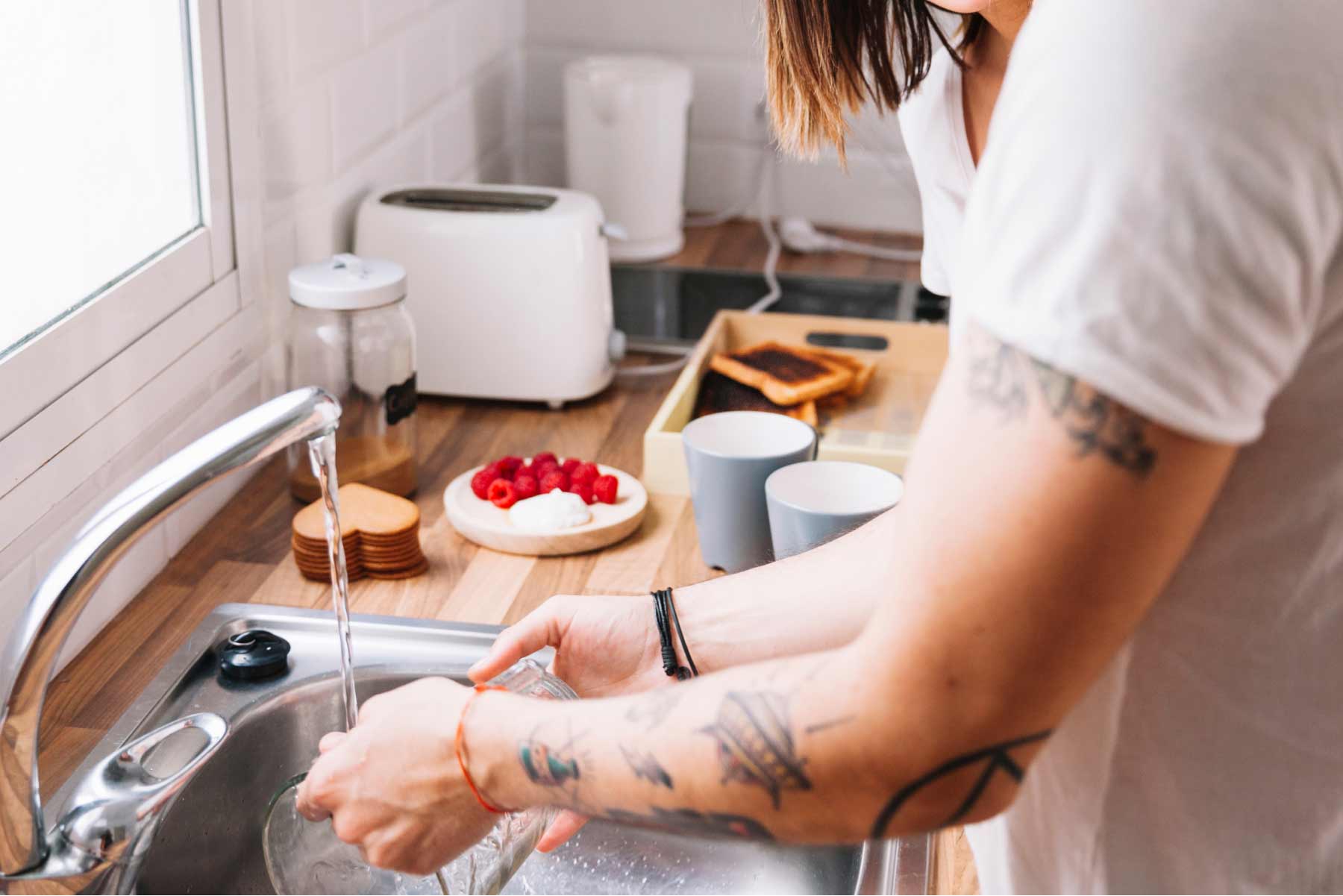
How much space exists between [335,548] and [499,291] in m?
0.66

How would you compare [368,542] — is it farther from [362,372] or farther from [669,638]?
[669,638]

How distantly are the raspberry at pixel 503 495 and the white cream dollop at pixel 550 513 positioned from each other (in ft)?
0.07

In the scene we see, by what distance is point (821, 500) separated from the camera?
1.15 metres

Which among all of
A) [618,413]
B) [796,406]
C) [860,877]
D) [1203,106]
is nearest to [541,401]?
[618,413]

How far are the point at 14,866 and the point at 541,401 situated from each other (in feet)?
2.91

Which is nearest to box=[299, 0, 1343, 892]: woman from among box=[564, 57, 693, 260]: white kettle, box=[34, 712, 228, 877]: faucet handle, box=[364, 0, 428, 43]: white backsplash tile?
box=[34, 712, 228, 877]: faucet handle

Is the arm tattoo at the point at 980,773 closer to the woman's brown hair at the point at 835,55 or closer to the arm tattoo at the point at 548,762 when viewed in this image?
the arm tattoo at the point at 548,762

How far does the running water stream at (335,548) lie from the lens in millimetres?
841

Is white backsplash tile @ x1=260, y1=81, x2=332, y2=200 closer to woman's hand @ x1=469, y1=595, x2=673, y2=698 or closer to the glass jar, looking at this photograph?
the glass jar

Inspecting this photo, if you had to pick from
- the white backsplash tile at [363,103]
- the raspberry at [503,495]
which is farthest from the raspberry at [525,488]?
the white backsplash tile at [363,103]

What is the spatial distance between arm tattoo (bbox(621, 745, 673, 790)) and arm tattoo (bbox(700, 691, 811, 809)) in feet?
0.09

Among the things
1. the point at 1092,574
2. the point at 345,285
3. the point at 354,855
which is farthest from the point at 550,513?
the point at 1092,574

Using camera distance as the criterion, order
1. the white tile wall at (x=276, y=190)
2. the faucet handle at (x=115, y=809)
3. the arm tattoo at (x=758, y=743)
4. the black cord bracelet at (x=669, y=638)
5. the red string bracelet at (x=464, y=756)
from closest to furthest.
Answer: the arm tattoo at (x=758, y=743) → the red string bracelet at (x=464, y=756) → the faucet handle at (x=115, y=809) → the black cord bracelet at (x=669, y=638) → the white tile wall at (x=276, y=190)

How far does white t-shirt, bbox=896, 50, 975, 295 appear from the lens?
1.11 metres
